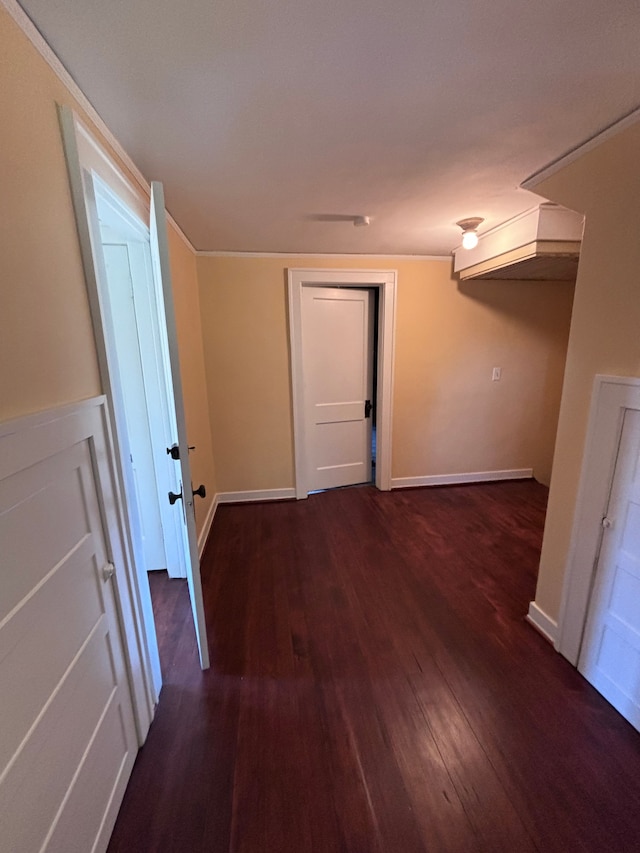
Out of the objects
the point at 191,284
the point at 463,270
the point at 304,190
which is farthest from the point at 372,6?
the point at 463,270

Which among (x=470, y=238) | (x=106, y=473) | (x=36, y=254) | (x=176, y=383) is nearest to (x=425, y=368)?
(x=470, y=238)

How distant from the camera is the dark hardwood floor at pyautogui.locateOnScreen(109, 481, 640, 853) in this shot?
1047 millimetres

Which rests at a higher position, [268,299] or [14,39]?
[14,39]

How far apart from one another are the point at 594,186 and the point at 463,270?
1704 millimetres

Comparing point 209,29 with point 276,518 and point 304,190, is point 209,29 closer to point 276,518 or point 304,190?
point 304,190

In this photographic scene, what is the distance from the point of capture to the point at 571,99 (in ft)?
3.68

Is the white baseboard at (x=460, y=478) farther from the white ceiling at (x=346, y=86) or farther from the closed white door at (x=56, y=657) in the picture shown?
the closed white door at (x=56, y=657)

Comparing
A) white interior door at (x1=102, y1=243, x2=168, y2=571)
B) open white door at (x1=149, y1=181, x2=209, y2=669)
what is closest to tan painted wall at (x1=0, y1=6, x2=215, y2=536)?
open white door at (x1=149, y1=181, x2=209, y2=669)

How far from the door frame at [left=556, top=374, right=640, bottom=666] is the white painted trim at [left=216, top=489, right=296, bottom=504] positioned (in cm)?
230

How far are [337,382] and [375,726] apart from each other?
2.60 meters

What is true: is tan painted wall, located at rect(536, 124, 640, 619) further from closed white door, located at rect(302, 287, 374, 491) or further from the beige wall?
the beige wall

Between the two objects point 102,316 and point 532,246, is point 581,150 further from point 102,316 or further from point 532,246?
point 102,316

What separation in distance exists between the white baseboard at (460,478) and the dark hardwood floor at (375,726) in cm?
126

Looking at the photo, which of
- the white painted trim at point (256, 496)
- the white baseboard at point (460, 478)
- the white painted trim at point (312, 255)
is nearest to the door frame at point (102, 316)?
the white painted trim at point (312, 255)
